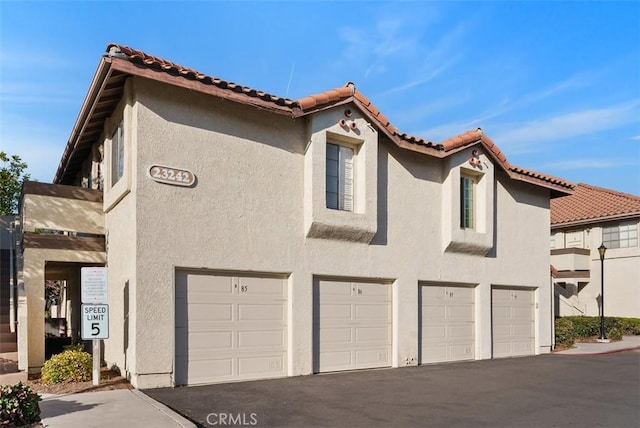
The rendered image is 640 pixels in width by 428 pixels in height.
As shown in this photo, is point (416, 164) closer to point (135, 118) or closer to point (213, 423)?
point (135, 118)

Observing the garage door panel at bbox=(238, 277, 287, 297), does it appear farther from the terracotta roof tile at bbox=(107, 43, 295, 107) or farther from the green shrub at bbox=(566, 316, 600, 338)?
the green shrub at bbox=(566, 316, 600, 338)

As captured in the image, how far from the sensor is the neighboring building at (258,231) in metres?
10.5

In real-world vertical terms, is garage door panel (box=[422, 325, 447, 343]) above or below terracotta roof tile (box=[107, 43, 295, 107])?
below

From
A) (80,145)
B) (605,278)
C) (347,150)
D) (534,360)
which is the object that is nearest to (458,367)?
(534,360)

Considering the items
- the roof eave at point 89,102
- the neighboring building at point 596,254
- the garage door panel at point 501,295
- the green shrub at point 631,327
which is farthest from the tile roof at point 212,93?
the neighboring building at point 596,254

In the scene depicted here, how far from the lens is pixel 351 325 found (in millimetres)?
Result: 13188

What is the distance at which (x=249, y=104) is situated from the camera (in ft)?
37.9

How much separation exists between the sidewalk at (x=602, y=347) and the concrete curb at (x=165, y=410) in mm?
14060

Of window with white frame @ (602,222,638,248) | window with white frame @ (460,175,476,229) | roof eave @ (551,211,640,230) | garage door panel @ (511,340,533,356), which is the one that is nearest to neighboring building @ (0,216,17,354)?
window with white frame @ (460,175,476,229)

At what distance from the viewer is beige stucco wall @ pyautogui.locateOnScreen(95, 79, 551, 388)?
1036 centimetres

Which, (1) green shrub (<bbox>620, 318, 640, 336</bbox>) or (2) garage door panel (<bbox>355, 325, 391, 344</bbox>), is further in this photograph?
(1) green shrub (<bbox>620, 318, 640, 336</bbox>)

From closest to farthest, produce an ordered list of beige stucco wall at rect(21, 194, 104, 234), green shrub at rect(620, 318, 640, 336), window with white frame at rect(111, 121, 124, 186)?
window with white frame at rect(111, 121, 124, 186) < beige stucco wall at rect(21, 194, 104, 234) < green shrub at rect(620, 318, 640, 336)

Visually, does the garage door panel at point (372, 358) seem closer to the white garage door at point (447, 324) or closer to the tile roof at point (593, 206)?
the white garage door at point (447, 324)

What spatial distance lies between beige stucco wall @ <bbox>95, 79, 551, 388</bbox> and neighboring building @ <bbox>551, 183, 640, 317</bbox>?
1465cm
